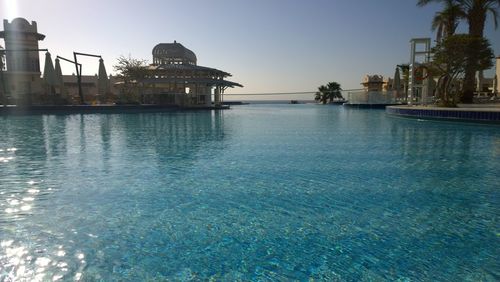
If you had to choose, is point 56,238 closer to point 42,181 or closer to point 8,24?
point 42,181

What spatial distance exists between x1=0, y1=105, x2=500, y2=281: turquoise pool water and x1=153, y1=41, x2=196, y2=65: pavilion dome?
103 ft

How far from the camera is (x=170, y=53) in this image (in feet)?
120

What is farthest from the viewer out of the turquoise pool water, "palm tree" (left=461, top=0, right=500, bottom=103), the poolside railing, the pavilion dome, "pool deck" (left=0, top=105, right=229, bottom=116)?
the pavilion dome

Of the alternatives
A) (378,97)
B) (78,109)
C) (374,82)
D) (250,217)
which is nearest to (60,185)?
(250,217)

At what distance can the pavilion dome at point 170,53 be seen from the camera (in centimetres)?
3650

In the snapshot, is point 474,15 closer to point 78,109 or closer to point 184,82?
point 184,82

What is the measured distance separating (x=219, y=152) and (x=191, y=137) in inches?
125

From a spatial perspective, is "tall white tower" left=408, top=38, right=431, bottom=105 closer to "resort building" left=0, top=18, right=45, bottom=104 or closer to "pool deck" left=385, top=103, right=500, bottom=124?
"pool deck" left=385, top=103, right=500, bottom=124

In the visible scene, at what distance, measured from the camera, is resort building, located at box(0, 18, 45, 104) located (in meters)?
32.3

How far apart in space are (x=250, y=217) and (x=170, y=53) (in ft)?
118

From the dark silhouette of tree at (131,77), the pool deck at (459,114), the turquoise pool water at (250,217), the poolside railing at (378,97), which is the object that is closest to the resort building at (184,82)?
the dark silhouette of tree at (131,77)

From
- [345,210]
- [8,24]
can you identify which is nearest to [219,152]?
[345,210]

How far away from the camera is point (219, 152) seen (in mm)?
7703

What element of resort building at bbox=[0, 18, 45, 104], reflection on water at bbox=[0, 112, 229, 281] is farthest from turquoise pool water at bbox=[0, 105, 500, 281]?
resort building at bbox=[0, 18, 45, 104]
